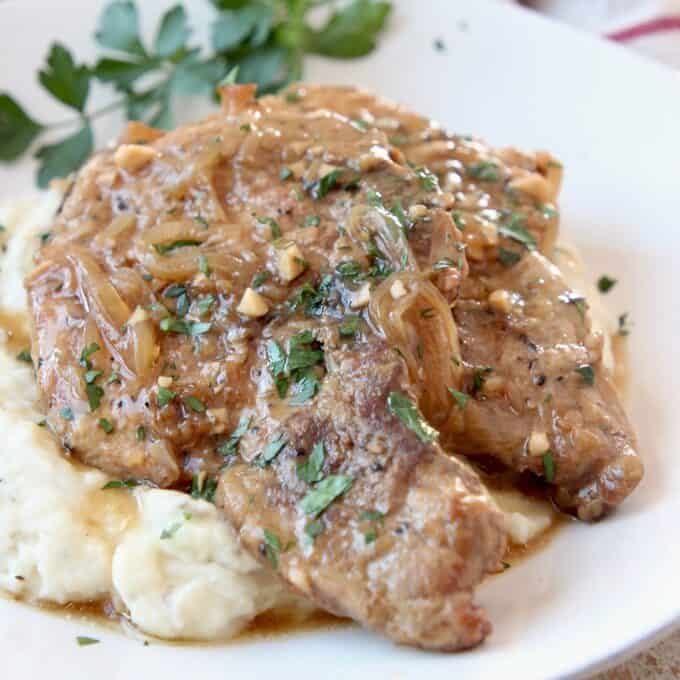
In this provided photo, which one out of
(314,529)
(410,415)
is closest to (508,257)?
(410,415)

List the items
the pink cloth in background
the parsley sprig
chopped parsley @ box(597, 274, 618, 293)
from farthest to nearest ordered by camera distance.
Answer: the pink cloth in background, the parsley sprig, chopped parsley @ box(597, 274, 618, 293)

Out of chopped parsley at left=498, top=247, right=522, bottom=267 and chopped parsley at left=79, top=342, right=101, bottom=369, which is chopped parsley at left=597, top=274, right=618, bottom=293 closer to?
chopped parsley at left=498, top=247, right=522, bottom=267

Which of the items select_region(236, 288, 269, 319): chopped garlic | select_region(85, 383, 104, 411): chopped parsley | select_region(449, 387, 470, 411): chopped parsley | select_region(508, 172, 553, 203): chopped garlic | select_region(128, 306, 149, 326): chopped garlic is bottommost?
select_region(449, 387, 470, 411): chopped parsley

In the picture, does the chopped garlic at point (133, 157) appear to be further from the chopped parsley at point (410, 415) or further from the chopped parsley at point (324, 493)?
the chopped parsley at point (324, 493)

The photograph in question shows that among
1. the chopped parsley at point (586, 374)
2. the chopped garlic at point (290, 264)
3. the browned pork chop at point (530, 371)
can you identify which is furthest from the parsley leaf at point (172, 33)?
the chopped parsley at point (586, 374)

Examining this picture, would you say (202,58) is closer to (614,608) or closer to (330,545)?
(330,545)

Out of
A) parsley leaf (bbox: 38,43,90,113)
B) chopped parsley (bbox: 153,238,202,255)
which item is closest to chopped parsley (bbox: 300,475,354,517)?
chopped parsley (bbox: 153,238,202,255)

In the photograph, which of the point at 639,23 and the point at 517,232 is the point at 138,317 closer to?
the point at 517,232
